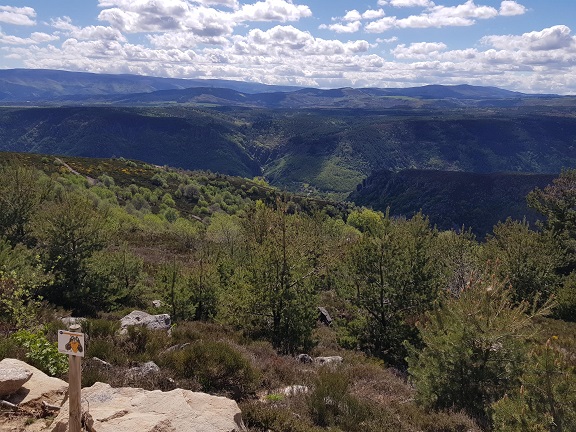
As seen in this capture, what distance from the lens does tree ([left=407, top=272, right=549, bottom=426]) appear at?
9102 millimetres

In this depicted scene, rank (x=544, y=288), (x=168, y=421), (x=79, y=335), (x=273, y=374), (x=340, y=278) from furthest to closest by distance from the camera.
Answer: (x=544, y=288) → (x=340, y=278) → (x=273, y=374) → (x=168, y=421) → (x=79, y=335)

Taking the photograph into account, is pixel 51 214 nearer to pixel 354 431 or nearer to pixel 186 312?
pixel 186 312

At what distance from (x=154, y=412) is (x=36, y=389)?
2.28 metres

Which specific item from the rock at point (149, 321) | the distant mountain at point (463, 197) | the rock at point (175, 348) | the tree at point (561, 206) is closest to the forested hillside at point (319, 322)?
the rock at point (175, 348)

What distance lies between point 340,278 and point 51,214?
1224 cm

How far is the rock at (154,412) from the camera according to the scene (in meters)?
5.56

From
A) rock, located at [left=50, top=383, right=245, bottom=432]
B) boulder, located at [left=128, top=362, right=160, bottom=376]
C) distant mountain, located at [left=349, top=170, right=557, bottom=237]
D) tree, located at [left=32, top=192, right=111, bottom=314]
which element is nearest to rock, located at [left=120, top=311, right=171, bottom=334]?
tree, located at [left=32, top=192, right=111, bottom=314]

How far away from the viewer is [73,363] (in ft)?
16.2

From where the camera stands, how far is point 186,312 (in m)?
17.7

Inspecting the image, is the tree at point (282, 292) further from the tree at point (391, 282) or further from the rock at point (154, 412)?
the rock at point (154, 412)

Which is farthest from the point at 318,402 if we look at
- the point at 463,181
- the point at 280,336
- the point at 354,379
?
the point at 463,181

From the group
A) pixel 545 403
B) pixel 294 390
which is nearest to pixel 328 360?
pixel 294 390

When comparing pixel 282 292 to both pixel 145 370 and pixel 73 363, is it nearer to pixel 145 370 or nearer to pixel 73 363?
pixel 145 370

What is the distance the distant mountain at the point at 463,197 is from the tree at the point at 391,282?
115 m
